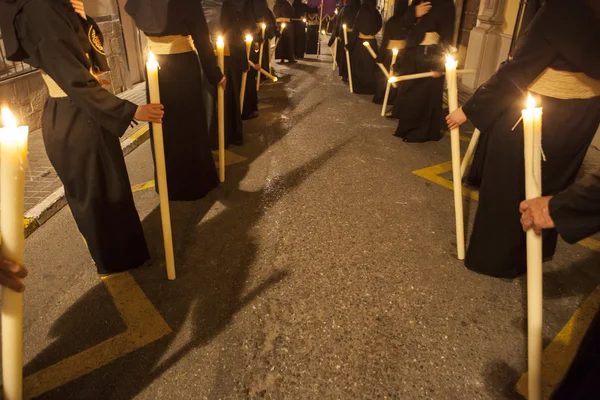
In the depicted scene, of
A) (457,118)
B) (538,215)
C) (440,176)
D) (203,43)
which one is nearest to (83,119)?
(203,43)

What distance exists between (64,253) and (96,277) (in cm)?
48

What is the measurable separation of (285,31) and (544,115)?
11324mm

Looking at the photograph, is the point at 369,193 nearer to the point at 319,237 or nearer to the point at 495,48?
the point at 319,237

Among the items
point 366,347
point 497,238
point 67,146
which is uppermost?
point 67,146

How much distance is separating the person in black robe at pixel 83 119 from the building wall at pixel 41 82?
1.92 m

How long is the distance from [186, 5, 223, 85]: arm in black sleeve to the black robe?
2.20m

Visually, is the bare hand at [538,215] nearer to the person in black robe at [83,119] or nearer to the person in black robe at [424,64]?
the person in black robe at [83,119]

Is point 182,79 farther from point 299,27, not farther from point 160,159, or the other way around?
point 299,27

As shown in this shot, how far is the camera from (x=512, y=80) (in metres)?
2.26

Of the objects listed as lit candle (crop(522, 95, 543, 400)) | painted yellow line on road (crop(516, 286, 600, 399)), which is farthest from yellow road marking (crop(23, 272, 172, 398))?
painted yellow line on road (crop(516, 286, 600, 399))

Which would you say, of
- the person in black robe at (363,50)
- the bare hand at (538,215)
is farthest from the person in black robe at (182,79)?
the person in black robe at (363,50)

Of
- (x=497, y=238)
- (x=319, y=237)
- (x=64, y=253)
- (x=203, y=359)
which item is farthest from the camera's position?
(x=319, y=237)

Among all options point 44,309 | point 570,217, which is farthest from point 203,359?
point 570,217

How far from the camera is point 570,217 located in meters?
1.47
